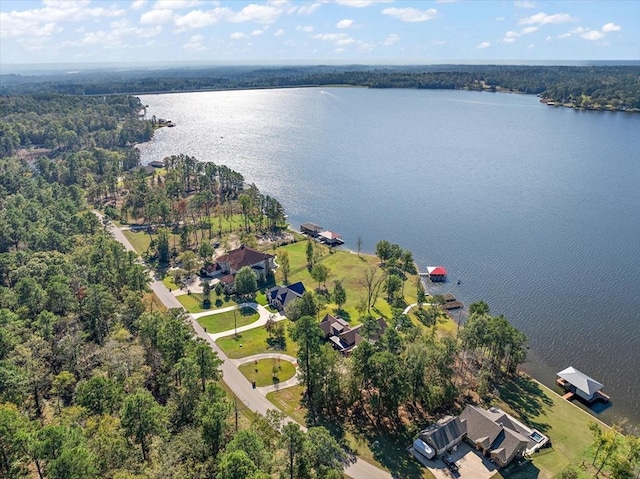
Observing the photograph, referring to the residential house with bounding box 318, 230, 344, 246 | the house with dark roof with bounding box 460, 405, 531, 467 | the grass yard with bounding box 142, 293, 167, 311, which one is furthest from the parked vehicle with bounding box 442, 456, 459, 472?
the residential house with bounding box 318, 230, 344, 246

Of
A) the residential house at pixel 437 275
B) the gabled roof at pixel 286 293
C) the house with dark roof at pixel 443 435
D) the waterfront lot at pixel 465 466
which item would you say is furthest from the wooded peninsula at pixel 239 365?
the residential house at pixel 437 275

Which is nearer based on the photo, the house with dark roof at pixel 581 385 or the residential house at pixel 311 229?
the house with dark roof at pixel 581 385

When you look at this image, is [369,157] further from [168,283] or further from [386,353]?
[386,353]

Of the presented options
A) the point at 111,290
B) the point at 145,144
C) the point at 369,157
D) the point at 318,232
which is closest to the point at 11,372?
the point at 111,290

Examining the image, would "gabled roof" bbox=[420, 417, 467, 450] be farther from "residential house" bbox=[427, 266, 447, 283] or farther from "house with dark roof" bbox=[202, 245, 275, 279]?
"house with dark roof" bbox=[202, 245, 275, 279]

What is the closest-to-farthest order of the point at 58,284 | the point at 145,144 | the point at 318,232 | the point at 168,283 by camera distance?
the point at 58,284 < the point at 168,283 < the point at 318,232 < the point at 145,144

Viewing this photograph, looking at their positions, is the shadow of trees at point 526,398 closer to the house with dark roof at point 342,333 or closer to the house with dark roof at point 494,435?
the house with dark roof at point 494,435
